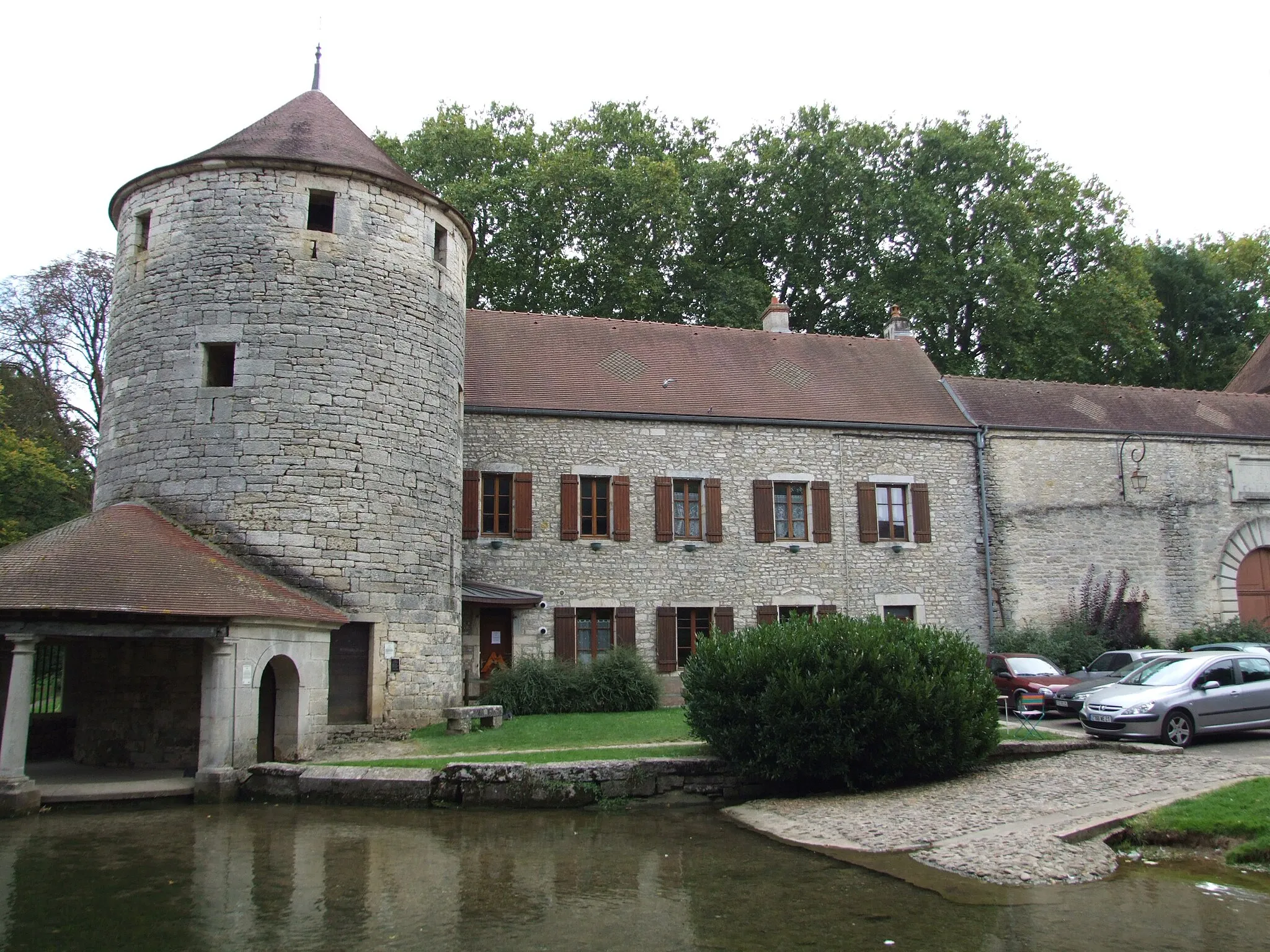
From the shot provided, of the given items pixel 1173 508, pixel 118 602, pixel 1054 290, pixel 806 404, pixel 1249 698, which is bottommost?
pixel 1249 698

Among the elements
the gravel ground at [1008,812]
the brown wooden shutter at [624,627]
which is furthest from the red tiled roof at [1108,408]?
the gravel ground at [1008,812]

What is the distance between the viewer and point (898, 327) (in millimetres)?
24703

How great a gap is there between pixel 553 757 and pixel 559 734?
2341mm

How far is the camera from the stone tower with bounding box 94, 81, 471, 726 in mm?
13500

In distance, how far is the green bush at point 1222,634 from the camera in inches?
815

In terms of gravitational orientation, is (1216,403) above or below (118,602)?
above

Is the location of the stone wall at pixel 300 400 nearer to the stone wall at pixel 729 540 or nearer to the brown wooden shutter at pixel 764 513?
the stone wall at pixel 729 540

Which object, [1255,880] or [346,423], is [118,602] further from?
[1255,880]

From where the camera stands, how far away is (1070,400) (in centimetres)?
2298

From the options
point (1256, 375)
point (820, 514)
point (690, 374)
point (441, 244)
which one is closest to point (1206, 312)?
point (1256, 375)

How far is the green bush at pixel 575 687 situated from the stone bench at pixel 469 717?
1694mm

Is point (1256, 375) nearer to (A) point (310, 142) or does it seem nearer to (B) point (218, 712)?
(A) point (310, 142)

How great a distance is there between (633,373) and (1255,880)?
15.2m

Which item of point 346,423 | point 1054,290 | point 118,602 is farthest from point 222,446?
point 1054,290
